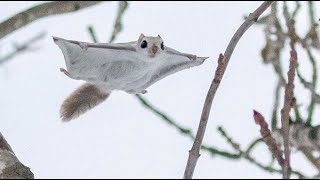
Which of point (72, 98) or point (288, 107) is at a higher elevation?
point (288, 107)

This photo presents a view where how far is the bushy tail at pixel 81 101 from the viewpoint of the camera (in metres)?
1.20

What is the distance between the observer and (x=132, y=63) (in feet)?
3.76

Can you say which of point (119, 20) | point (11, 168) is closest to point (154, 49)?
point (11, 168)

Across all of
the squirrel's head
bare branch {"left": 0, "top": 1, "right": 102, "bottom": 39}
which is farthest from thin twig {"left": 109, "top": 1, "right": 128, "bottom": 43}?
the squirrel's head

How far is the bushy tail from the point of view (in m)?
1.20

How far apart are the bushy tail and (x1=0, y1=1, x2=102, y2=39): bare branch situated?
0.43m

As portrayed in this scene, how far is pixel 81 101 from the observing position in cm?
123

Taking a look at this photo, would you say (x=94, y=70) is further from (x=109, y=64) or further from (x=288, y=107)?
(x=288, y=107)

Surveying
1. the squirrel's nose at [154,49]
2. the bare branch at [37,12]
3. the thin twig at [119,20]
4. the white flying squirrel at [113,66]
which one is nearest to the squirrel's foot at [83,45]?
the white flying squirrel at [113,66]

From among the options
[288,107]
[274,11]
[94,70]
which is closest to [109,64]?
[94,70]

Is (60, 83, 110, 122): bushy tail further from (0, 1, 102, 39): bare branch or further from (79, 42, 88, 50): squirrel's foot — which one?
(0, 1, 102, 39): bare branch

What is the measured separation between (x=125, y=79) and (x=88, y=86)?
0.10 metres

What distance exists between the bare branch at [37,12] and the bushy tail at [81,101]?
43 cm

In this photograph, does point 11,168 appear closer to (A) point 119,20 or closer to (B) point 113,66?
(B) point 113,66
